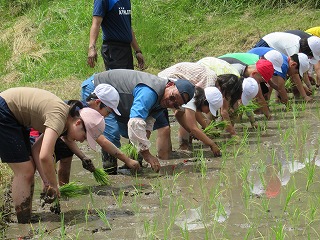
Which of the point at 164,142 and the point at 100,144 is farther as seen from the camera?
the point at 164,142

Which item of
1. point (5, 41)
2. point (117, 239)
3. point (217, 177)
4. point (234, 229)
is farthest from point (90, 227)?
point (5, 41)

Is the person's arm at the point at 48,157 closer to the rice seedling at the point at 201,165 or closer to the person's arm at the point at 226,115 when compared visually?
the rice seedling at the point at 201,165

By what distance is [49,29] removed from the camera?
45.6ft

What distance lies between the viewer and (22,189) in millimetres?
5328

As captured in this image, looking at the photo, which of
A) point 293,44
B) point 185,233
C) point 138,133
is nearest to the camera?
point 185,233

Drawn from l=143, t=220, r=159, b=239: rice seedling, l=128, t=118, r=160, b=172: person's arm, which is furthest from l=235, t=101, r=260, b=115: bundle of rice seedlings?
l=143, t=220, r=159, b=239: rice seedling

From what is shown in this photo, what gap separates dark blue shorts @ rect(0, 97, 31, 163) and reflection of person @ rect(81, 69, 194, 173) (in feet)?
4.27

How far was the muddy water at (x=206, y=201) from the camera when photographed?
4.97 m

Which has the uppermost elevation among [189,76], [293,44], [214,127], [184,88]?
[184,88]

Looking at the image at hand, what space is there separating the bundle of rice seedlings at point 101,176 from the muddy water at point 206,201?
0.20ft

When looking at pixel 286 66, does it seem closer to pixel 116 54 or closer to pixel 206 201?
pixel 116 54

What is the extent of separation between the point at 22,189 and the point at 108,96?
48.0 inches

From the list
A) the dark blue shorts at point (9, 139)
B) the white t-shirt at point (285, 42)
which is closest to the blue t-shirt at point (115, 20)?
the white t-shirt at point (285, 42)

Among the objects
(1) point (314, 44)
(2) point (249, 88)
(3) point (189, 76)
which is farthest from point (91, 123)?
(1) point (314, 44)
